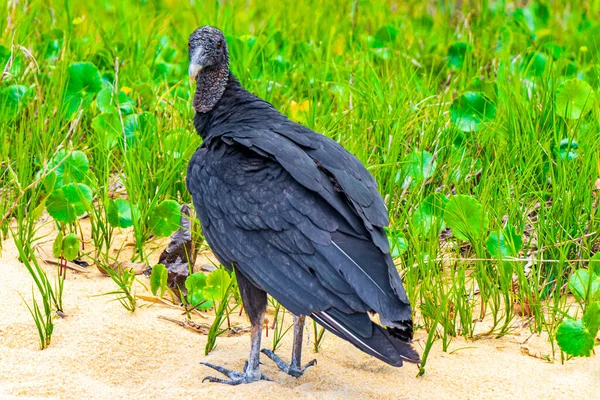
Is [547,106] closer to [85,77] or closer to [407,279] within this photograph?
[407,279]

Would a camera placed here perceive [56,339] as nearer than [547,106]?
Yes

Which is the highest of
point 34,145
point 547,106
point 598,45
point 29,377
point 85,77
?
point 598,45

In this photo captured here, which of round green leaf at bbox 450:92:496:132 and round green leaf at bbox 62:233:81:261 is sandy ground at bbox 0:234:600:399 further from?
round green leaf at bbox 450:92:496:132

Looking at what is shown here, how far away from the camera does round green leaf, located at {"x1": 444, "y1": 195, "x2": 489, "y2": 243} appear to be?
338cm

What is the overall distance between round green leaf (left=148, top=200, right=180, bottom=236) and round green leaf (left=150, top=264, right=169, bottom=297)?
27cm

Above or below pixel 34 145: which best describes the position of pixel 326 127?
above

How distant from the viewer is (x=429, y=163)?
13.3 ft

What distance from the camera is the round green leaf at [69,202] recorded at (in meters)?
3.71

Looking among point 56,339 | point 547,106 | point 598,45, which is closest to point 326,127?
point 547,106

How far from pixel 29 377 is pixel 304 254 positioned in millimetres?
1080

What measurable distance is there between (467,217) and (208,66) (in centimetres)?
133

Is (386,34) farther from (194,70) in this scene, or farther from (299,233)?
(299,233)

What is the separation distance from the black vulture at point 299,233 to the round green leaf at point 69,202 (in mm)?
718

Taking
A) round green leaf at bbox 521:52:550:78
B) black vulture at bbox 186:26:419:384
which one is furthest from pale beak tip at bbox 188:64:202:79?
round green leaf at bbox 521:52:550:78
